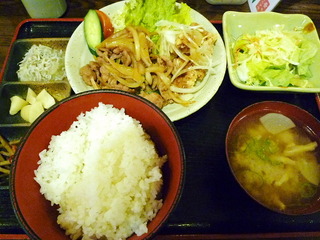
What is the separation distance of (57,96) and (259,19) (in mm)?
2179

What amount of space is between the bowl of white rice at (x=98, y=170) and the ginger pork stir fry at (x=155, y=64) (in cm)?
63

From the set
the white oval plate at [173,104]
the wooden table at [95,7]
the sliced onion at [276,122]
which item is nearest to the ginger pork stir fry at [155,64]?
the white oval plate at [173,104]

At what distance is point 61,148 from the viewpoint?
1.55m

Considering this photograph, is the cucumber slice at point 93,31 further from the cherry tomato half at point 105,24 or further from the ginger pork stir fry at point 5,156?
the ginger pork stir fry at point 5,156

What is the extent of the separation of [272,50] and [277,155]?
1.22 m

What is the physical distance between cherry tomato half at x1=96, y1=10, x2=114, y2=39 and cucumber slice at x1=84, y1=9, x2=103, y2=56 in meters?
0.08

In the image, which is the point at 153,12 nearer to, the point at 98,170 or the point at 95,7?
the point at 95,7

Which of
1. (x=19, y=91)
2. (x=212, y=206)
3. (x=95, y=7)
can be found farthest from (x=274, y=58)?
(x=19, y=91)

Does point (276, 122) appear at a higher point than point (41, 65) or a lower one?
lower

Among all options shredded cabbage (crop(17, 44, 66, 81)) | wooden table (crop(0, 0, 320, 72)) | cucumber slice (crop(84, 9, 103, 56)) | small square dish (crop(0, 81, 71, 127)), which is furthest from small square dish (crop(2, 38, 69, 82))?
wooden table (crop(0, 0, 320, 72))

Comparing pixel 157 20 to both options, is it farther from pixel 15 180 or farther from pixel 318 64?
pixel 15 180

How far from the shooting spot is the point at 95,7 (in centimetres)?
309

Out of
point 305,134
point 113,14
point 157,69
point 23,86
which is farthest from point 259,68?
point 23,86

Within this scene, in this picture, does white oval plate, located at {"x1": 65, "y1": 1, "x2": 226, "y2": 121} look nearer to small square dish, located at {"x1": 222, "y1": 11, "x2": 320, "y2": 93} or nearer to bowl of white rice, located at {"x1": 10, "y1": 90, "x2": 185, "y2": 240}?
small square dish, located at {"x1": 222, "y1": 11, "x2": 320, "y2": 93}
